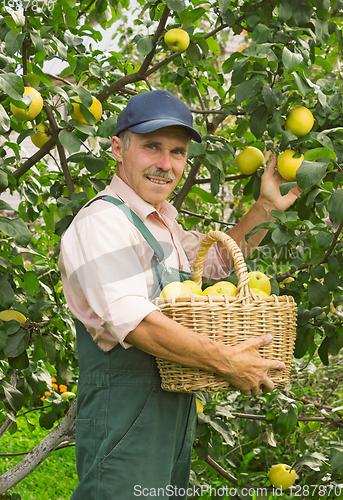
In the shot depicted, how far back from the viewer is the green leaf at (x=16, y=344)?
1642mm

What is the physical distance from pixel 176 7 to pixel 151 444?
4.14 feet

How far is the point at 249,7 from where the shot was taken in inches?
69.4

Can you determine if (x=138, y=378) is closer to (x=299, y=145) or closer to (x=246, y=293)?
(x=246, y=293)

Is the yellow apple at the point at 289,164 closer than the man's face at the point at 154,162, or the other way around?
the man's face at the point at 154,162

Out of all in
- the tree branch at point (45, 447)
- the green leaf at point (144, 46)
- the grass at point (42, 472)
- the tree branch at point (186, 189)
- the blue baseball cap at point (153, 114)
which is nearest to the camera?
the blue baseball cap at point (153, 114)

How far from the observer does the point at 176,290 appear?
1.24 meters

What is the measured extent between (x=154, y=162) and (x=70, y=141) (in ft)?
1.08

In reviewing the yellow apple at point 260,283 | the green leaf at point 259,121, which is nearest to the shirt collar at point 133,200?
the yellow apple at point 260,283

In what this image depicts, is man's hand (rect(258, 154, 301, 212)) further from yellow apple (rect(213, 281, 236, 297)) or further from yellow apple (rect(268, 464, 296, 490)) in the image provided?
yellow apple (rect(268, 464, 296, 490))

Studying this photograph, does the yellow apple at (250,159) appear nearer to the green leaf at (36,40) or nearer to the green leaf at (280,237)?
the green leaf at (280,237)

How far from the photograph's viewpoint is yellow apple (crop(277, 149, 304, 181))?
1.59 metres

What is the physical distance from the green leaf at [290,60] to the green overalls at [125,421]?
619 millimetres

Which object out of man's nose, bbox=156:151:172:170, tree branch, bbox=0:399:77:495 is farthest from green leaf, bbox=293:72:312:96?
tree branch, bbox=0:399:77:495

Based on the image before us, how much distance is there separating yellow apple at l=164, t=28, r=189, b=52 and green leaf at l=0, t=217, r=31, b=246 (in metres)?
0.86
